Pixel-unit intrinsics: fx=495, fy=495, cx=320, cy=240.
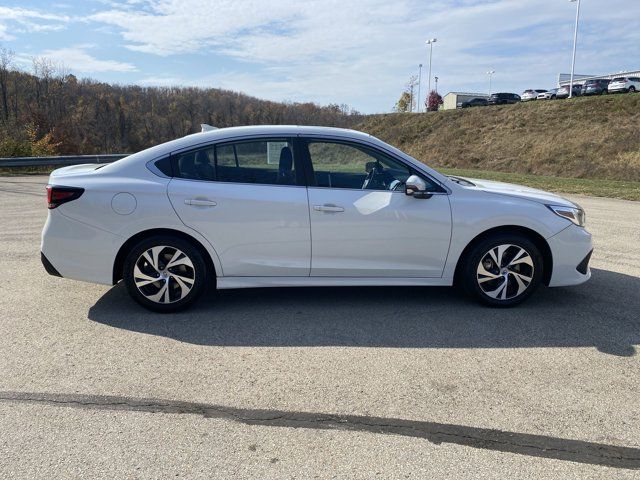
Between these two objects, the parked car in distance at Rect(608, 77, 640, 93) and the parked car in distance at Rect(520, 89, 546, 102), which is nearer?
the parked car in distance at Rect(608, 77, 640, 93)

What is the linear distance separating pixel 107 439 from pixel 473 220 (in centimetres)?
346

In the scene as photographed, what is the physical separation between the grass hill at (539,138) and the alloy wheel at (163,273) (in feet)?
71.9

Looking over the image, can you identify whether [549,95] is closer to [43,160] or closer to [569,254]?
[43,160]

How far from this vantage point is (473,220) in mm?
4613

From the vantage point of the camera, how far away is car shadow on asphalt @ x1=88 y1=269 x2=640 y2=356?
4.09 metres

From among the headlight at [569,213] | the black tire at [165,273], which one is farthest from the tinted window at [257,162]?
the headlight at [569,213]

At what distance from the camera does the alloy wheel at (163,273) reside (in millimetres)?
4477

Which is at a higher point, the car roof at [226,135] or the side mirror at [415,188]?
the car roof at [226,135]

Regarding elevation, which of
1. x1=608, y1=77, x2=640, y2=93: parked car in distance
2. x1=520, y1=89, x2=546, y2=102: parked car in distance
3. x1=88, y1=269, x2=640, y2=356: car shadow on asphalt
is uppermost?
x1=520, y1=89, x2=546, y2=102: parked car in distance

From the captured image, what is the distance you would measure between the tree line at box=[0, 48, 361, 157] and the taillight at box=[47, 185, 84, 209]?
51886mm

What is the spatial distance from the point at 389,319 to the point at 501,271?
1.19m

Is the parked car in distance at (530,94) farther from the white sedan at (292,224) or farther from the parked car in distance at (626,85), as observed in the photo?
the white sedan at (292,224)

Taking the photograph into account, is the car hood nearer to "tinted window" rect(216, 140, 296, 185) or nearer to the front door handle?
the front door handle

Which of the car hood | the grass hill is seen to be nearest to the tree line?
the grass hill
